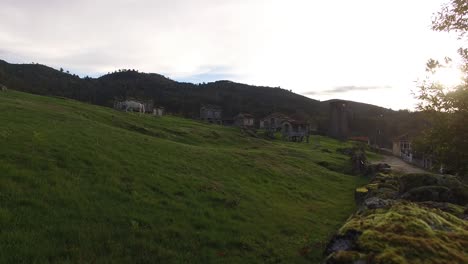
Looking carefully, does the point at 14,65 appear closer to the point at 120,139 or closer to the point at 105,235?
the point at 120,139

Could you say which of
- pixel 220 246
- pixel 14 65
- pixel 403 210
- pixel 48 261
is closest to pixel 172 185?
pixel 220 246

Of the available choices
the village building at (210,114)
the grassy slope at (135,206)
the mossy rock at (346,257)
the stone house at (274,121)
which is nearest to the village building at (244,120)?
the village building at (210,114)

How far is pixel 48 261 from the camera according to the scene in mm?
9711

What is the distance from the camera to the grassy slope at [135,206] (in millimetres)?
11375

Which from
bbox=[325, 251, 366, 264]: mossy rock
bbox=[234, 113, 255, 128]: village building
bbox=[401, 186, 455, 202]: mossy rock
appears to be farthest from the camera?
bbox=[234, 113, 255, 128]: village building

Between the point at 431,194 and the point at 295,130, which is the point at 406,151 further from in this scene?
the point at 431,194

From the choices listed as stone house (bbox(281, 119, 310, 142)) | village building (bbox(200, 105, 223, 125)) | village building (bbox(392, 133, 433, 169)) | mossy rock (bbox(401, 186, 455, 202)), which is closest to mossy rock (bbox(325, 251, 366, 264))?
mossy rock (bbox(401, 186, 455, 202))

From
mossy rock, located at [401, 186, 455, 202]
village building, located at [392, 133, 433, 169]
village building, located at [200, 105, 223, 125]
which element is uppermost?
village building, located at [200, 105, 223, 125]

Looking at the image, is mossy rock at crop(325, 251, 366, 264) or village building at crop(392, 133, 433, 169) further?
village building at crop(392, 133, 433, 169)

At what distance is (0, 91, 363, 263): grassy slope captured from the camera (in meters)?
11.4

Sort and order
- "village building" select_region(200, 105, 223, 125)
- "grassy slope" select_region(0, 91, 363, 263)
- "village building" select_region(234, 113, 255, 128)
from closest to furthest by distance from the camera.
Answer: "grassy slope" select_region(0, 91, 363, 263) < "village building" select_region(234, 113, 255, 128) < "village building" select_region(200, 105, 223, 125)

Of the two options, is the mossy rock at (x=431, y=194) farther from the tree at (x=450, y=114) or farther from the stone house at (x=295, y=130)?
the stone house at (x=295, y=130)

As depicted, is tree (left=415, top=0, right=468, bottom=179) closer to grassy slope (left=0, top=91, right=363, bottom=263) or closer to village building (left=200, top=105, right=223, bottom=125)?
grassy slope (left=0, top=91, right=363, bottom=263)

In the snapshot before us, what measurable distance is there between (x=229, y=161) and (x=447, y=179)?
18292mm
